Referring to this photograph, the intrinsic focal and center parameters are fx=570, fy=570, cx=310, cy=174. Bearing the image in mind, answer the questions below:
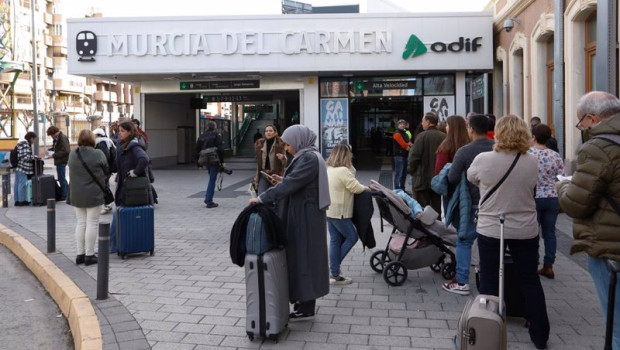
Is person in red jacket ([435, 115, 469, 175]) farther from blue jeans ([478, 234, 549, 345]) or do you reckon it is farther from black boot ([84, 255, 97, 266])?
black boot ([84, 255, 97, 266])

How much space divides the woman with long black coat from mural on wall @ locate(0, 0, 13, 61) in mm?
25540

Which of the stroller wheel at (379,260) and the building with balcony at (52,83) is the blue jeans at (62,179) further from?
the building with balcony at (52,83)

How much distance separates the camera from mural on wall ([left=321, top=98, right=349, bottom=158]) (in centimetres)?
2025

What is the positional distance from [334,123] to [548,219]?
1462 cm

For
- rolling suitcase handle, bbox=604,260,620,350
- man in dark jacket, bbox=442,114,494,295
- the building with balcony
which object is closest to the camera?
rolling suitcase handle, bbox=604,260,620,350

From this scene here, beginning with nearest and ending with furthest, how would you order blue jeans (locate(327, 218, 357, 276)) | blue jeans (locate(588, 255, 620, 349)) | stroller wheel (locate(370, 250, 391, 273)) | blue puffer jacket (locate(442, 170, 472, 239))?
blue jeans (locate(588, 255, 620, 349))
blue puffer jacket (locate(442, 170, 472, 239))
blue jeans (locate(327, 218, 357, 276))
stroller wheel (locate(370, 250, 391, 273))

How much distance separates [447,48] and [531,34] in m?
4.80

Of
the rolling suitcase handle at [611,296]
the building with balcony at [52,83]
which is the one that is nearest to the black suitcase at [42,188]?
the rolling suitcase handle at [611,296]

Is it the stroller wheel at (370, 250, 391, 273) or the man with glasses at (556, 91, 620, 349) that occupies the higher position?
the man with glasses at (556, 91, 620, 349)

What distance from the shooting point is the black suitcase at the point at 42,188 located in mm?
12844

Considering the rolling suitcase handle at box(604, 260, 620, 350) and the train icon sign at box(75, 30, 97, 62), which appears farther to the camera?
the train icon sign at box(75, 30, 97, 62)

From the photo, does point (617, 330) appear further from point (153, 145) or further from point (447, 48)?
point (153, 145)

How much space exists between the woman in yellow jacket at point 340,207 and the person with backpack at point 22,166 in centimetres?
953

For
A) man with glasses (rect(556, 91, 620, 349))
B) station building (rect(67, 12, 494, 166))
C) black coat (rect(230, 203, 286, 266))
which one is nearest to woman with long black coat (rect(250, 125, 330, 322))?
black coat (rect(230, 203, 286, 266))
